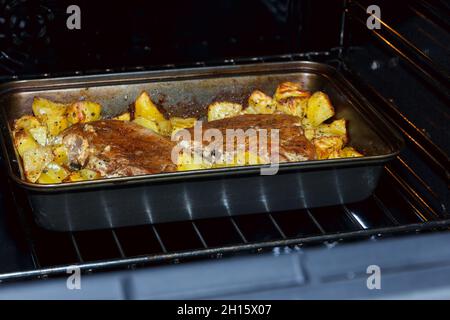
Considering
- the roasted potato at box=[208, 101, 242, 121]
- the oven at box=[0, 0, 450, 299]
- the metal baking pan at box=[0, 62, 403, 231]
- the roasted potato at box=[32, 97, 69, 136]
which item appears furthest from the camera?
the roasted potato at box=[208, 101, 242, 121]

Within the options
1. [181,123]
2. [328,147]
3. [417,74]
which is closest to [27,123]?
[181,123]

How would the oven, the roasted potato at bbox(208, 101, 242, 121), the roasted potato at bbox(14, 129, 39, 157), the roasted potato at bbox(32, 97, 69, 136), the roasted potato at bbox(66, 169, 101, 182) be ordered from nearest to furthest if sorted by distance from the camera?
the oven
the roasted potato at bbox(66, 169, 101, 182)
the roasted potato at bbox(14, 129, 39, 157)
the roasted potato at bbox(32, 97, 69, 136)
the roasted potato at bbox(208, 101, 242, 121)

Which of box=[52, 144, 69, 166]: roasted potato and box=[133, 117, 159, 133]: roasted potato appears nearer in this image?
box=[52, 144, 69, 166]: roasted potato

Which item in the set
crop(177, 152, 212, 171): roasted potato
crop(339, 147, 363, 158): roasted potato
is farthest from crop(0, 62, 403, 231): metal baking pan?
crop(177, 152, 212, 171): roasted potato

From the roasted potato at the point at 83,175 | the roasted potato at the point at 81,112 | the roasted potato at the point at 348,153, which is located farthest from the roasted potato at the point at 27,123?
the roasted potato at the point at 348,153

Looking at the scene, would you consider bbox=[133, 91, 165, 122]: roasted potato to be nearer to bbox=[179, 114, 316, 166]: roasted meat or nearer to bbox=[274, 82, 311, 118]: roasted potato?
bbox=[179, 114, 316, 166]: roasted meat

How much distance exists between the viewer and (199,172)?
5.50 ft

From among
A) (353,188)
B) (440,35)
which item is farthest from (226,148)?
(440,35)

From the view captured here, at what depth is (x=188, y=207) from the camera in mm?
1775

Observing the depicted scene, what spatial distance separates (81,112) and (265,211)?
0.62 metres

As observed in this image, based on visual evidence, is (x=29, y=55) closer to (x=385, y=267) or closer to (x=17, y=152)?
(x=17, y=152)

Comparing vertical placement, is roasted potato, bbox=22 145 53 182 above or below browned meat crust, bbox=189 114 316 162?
above

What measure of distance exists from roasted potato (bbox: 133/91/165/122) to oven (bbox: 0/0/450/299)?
7.7 inches

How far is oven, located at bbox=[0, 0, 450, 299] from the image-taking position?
4.72ft
